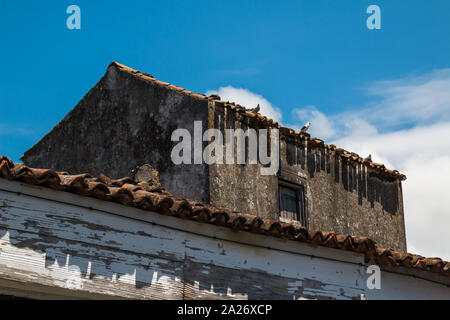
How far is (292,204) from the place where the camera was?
14672 mm

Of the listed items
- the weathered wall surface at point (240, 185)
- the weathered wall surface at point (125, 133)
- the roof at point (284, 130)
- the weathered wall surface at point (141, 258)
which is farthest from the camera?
the roof at point (284, 130)

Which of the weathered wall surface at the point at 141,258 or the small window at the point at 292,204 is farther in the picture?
the small window at the point at 292,204

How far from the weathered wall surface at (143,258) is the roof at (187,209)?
144 millimetres

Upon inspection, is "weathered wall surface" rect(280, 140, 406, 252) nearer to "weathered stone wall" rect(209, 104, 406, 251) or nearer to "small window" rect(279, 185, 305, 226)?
"weathered stone wall" rect(209, 104, 406, 251)

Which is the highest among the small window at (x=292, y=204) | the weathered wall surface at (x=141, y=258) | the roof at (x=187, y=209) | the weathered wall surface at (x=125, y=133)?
the weathered wall surface at (x=125, y=133)

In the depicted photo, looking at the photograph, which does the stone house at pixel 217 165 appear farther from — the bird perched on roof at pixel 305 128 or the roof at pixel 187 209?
the roof at pixel 187 209

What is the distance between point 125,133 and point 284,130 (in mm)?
3374

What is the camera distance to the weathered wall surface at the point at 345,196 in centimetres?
1481

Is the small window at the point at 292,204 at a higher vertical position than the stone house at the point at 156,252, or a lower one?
higher

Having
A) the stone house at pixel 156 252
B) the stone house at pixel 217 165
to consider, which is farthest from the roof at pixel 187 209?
the stone house at pixel 217 165

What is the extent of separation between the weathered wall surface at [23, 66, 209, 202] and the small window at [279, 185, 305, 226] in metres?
2.50
